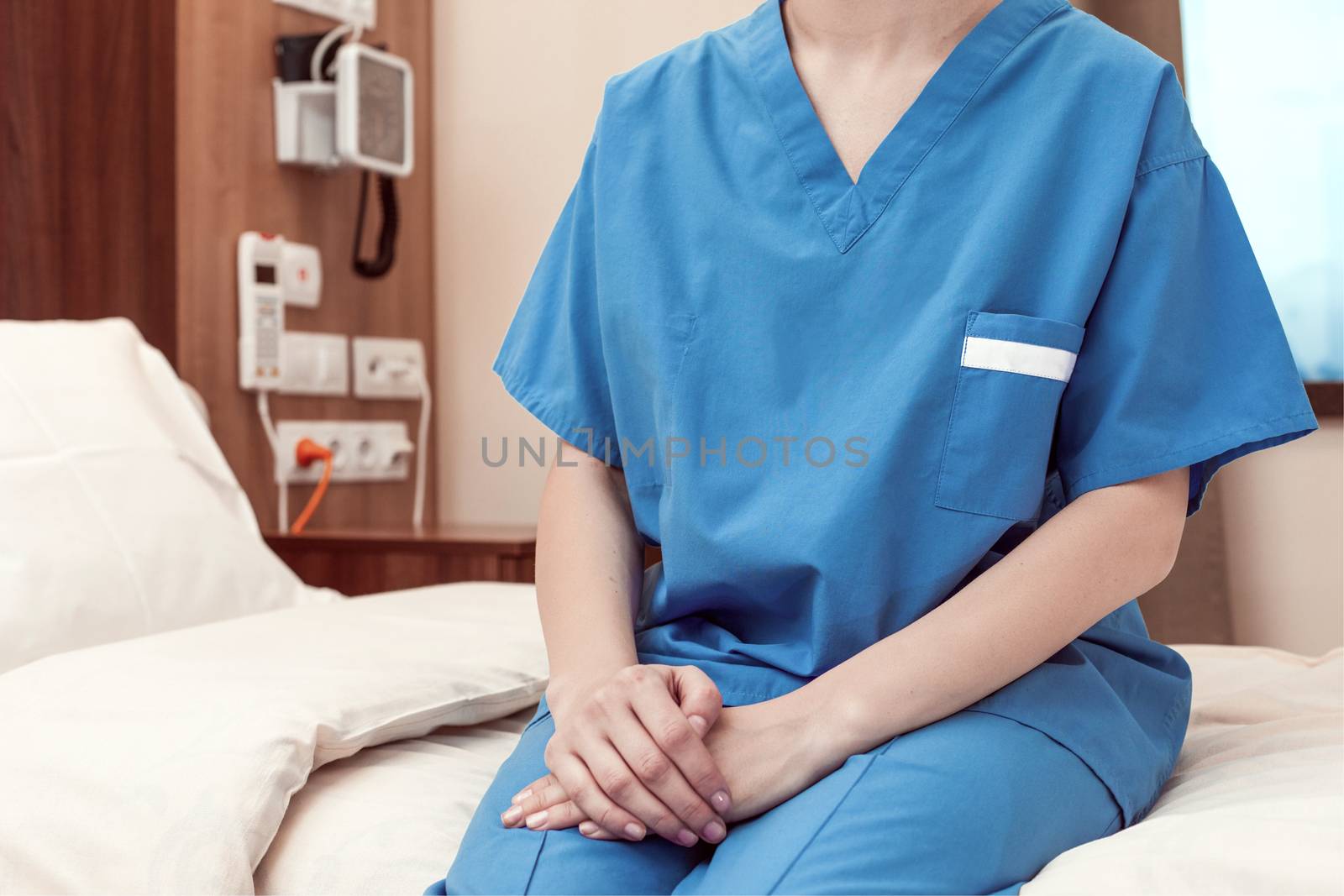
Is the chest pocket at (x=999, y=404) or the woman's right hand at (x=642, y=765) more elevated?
the chest pocket at (x=999, y=404)

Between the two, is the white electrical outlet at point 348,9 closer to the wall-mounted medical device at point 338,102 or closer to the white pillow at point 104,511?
the wall-mounted medical device at point 338,102

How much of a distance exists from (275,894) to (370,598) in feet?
1.78

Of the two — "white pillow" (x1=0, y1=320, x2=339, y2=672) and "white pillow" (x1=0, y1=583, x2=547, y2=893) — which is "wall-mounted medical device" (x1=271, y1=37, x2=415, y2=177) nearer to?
"white pillow" (x1=0, y1=320, x2=339, y2=672)

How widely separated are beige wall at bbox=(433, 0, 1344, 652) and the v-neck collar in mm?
1306

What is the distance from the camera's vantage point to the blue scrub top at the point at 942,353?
2.54 feet

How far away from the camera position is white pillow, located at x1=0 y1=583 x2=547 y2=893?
2.61 ft

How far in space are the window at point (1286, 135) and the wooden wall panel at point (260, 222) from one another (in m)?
1.43

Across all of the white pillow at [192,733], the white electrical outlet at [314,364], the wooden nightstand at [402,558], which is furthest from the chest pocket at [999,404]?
the white electrical outlet at [314,364]

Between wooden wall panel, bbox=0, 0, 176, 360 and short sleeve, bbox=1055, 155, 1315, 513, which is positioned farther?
wooden wall panel, bbox=0, 0, 176, 360

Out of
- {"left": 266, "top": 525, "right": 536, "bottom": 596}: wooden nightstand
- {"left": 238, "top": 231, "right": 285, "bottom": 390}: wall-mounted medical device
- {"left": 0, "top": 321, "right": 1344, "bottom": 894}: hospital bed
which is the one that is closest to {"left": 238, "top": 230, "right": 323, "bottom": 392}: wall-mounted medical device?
{"left": 238, "top": 231, "right": 285, "bottom": 390}: wall-mounted medical device

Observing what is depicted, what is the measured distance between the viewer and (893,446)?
77cm

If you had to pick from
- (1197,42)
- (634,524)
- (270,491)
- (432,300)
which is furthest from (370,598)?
(1197,42)

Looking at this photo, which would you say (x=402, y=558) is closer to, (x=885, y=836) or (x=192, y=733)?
(x=192, y=733)

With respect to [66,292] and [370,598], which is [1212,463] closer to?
[370,598]
